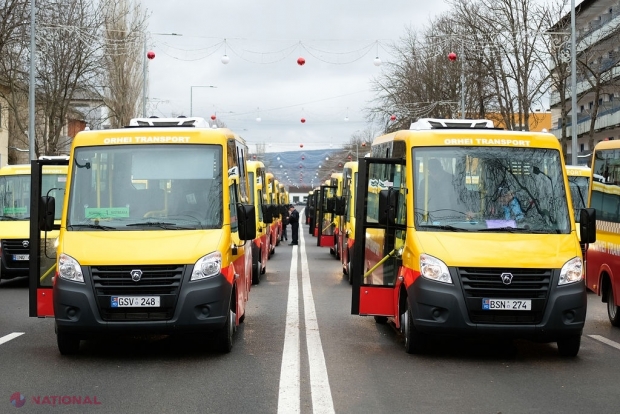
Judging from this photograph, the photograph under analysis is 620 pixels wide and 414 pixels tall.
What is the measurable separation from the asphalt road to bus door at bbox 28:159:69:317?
0.52 meters

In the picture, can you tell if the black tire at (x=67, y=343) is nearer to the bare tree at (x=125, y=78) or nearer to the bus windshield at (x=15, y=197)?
the bus windshield at (x=15, y=197)

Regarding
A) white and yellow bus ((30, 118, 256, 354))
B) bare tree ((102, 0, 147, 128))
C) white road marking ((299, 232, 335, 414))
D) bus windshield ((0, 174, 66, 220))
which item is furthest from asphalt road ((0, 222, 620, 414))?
bare tree ((102, 0, 147, 128))

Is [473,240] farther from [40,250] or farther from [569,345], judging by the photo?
[40,250]

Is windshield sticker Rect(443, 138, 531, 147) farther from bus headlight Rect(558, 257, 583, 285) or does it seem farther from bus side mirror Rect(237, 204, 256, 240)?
bus side mirror Rect(237, 204, 256, 240)

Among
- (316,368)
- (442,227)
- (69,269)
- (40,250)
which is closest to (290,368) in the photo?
(316,368)

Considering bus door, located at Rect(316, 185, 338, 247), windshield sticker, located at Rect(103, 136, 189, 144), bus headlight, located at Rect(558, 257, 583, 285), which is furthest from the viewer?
bus door, located at Rect(316, 185, 338, 247)

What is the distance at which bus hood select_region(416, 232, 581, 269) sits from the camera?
9914 millimetres

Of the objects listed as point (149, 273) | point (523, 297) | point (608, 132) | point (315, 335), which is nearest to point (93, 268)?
point (149, 273)

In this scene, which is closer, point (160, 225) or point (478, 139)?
point (160, 225)

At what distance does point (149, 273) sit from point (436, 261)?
2920 millimetres

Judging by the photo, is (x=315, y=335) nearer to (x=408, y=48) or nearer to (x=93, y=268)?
(x=93, y=268)

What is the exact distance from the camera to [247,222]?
432 inches

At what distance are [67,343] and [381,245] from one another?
3.88 m

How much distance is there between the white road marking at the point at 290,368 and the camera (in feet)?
25.3
